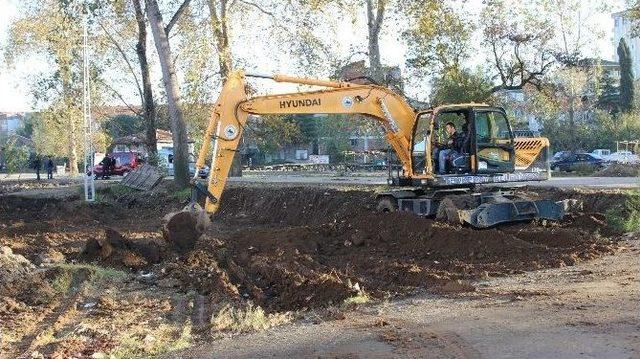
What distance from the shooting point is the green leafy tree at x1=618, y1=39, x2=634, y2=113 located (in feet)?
239

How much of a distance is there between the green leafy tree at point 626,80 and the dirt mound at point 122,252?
67761mm

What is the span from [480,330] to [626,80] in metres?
72.2

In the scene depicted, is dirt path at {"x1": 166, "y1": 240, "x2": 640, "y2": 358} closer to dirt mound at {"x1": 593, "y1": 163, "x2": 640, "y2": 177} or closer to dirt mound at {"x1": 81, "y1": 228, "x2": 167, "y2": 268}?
dirt mound at {"x1": 81, "y1": 228, "x2": 167, "y2": 268}

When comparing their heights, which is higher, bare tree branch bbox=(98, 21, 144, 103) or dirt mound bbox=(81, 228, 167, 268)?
bare tree branch bbox=(98, 21, 144, 103)

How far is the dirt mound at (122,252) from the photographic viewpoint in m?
13.0

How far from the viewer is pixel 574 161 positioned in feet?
155

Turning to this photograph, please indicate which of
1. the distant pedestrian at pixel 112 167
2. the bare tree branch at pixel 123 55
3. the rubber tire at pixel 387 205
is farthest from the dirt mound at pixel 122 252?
A: the distant pedestrian at pixel 112 167

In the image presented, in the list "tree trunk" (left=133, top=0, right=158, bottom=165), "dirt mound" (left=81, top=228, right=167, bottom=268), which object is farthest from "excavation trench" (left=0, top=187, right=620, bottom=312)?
"tree trunk" (left=133, top=0, right=158, bottom=165)

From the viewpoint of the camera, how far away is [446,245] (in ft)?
42.5

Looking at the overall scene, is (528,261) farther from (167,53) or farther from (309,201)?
(167,53)

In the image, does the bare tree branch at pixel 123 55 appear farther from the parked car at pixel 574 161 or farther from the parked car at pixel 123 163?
the parked car at pixel 574 161

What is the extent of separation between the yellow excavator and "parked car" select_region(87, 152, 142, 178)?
34.7 meters

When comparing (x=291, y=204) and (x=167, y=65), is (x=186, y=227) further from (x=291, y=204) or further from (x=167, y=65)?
(x=167, y=65)

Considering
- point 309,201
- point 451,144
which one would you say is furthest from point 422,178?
point 309,201
